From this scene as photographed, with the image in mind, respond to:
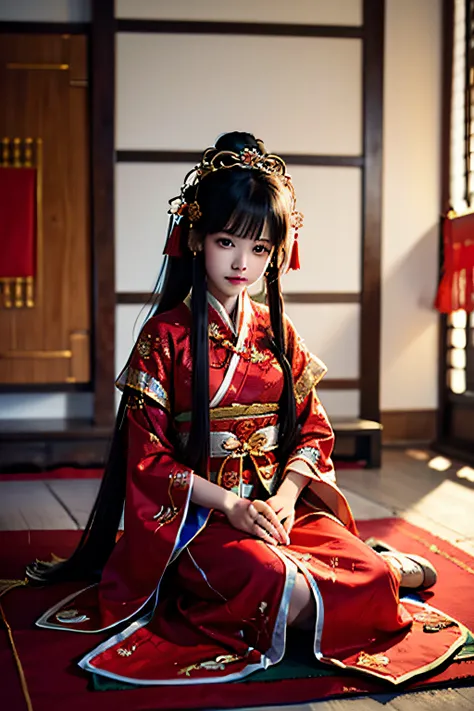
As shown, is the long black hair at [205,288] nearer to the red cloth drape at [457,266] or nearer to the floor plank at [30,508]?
the floor plank at [30,508]

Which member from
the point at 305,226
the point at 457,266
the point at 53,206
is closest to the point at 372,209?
the point at 305,226

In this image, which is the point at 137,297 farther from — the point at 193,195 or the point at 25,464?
the point at 193,195

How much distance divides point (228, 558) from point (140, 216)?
9.96 ft

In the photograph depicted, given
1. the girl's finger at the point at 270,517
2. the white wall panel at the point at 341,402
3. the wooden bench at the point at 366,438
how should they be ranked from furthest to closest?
the white wall panel at the point at 341,402
the wooden bench at the point at 366,438
the girl's finger at the point at 270,517

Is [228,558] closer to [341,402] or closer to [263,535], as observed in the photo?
[263,535]

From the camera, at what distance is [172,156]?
477cm

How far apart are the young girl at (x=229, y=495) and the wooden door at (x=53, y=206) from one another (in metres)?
2.49

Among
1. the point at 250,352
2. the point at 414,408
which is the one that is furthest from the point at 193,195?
the point at 414,408

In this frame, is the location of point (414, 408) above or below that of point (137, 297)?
below

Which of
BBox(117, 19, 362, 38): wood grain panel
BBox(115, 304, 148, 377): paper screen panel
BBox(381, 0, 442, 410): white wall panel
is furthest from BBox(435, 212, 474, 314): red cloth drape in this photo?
BBox(115, 304, 148, 377): paper screen panel

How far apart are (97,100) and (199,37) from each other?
62 cm

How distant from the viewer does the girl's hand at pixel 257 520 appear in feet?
6.67

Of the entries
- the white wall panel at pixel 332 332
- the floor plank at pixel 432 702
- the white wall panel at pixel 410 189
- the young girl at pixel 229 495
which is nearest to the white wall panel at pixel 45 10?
the white wall panel at pixel 410 189

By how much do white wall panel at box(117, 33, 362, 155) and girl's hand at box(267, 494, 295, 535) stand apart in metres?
3.00
